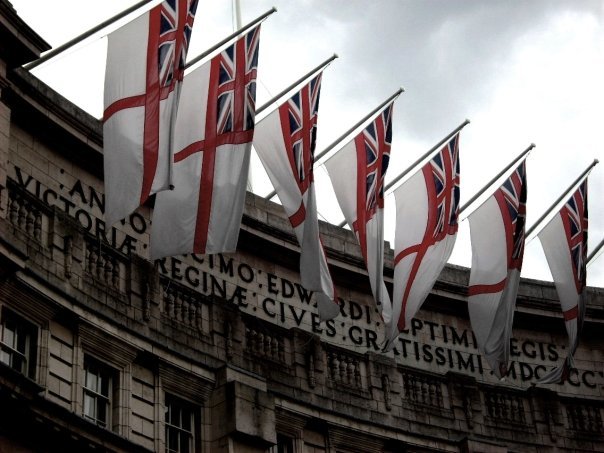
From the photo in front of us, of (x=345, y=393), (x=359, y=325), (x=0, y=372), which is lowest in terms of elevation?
(x=0, y=372)

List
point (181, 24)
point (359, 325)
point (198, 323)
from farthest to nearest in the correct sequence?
point (359, 325), point (198, 323), point (181, 24)

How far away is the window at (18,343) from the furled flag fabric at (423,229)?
30.6ft

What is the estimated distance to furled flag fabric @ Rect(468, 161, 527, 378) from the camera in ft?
125

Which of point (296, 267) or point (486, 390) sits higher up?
point (296, 267)

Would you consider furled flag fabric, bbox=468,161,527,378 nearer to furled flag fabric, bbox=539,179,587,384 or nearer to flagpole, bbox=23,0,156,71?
furled flag fabric, bbox=539,179,587,384

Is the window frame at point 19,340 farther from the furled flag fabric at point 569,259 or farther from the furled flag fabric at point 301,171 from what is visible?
the furled flag fabric at point 569,259

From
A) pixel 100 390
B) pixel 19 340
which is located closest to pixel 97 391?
pixel 100 390

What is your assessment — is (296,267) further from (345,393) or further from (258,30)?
(258,30)

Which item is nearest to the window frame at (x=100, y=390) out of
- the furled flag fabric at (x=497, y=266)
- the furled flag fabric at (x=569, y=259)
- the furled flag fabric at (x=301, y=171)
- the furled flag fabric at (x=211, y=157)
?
the furled flag fabric at (x=211, y=157)

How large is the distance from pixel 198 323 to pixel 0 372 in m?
8.04

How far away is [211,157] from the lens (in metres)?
32.3

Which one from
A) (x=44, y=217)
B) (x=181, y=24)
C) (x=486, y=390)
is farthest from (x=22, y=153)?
(x=486, y=390)

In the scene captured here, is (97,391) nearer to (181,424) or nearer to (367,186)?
(181,424)

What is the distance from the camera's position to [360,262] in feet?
135
